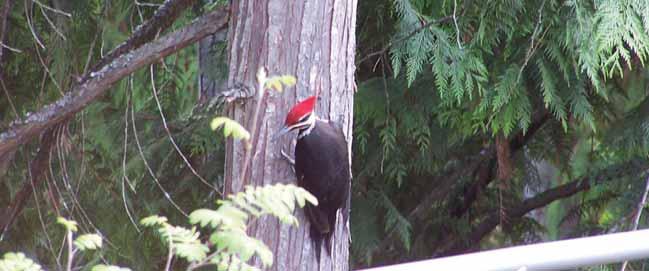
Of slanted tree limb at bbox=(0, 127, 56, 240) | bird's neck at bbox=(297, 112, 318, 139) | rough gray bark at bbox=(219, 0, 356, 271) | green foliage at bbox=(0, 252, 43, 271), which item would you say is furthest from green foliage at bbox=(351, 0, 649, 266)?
green foliage at bbox=(0, 252, 43, 271)

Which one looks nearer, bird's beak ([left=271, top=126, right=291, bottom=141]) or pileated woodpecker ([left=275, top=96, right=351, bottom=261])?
bird's beak ([left=271, top=126, right=291, bottom=141])

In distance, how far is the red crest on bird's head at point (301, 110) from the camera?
3549 mm

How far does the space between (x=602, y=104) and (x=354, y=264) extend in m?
1.56

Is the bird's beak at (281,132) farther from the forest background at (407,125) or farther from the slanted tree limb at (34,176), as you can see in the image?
the slanted tree limb at (34,176)

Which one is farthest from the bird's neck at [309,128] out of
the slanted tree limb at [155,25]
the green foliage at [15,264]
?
the green foliage at [15,264]

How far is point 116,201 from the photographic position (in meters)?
5.66

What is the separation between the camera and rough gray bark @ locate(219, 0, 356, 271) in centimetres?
376

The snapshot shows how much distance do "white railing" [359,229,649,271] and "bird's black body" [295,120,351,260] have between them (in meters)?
1.60

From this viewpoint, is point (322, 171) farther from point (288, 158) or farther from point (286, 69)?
point (286, 69)

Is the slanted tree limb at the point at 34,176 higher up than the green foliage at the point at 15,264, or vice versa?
the slanted tree limb at the point at 34,176

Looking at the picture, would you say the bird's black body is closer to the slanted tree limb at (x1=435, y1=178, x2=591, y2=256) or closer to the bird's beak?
the bird's beak

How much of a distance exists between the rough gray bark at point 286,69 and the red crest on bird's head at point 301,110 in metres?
0.19

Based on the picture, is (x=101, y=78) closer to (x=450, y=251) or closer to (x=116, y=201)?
(x=116, y=201)

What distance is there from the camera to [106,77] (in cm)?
427
